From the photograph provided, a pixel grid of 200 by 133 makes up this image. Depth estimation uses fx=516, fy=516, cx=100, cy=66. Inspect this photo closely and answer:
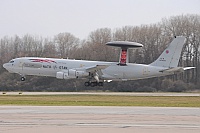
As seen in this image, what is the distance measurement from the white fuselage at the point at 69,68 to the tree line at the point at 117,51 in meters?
8.58

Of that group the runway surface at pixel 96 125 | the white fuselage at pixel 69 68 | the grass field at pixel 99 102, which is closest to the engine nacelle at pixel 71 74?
the white fuselage at pixel 69 68

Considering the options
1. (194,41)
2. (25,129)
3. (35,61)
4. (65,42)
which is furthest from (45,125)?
(65,42)

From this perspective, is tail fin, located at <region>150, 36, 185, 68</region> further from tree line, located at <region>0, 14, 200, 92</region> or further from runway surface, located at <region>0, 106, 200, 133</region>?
runway surface, located at <region>0, 106, 200, 133</region>

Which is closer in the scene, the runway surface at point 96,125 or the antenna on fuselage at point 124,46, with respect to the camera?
the runway surface at point 96,125

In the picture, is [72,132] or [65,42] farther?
[65,42]

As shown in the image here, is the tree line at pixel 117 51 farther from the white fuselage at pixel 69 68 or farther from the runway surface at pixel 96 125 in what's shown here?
the runway surface at pixel 96 125

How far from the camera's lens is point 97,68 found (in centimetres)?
6775

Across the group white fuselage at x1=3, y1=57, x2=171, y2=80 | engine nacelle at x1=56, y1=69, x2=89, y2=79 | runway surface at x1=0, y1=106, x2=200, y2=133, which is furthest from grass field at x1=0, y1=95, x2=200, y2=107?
white fuselage at x1=3, y1=57, x2=171, y2=80

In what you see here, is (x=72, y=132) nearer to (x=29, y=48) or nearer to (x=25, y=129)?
(x=25, y=129)

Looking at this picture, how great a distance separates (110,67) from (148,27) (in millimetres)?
32422

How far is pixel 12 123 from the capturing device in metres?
18.5

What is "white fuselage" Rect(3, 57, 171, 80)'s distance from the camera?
6700 centimetres

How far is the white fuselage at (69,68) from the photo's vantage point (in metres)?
67.0

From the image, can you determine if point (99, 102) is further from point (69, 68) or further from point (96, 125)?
point (69, 68)
